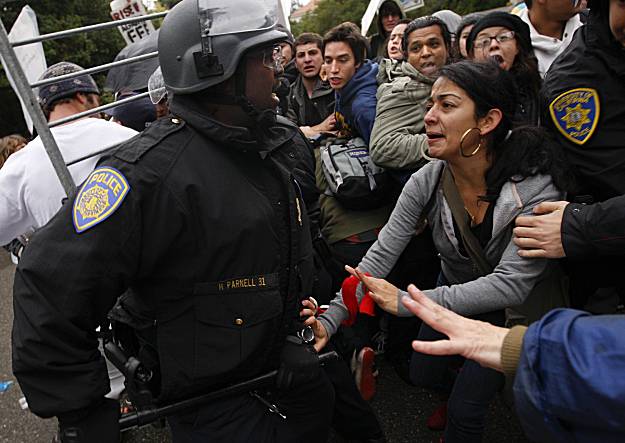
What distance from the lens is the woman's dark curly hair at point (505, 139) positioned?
6.02 feet

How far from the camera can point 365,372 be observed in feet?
7.91

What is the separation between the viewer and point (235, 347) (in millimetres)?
1457

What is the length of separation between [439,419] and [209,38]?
2204 mm

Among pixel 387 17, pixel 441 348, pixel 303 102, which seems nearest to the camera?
pixel 441 348

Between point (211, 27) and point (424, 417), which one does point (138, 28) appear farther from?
point (424, 417)

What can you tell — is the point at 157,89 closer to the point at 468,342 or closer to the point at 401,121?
the point at 401,121

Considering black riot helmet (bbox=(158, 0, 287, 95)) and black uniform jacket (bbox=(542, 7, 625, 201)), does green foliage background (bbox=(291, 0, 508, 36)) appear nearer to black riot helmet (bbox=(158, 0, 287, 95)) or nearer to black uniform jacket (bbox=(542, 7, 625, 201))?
black uniform jacket (bbox=(542, 7, 625, 201))

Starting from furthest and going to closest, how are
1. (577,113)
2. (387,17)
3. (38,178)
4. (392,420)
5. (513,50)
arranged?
(387,17) < (392,420) < (513,50) < (38,178) < (577,113)

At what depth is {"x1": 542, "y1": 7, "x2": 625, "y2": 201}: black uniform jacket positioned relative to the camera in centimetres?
168

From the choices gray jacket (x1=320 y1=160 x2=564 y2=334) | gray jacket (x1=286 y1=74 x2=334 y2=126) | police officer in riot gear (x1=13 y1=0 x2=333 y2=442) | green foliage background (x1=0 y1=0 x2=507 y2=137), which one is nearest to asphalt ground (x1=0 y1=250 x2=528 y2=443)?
gray jacket (x1=320 y1=160 x2=564 y2=334)

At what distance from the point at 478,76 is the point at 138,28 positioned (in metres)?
3.23

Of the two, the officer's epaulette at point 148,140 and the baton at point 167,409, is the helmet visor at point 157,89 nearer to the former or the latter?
the officer's epaulette at point 148,140

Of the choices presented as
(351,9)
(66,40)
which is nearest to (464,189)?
(66,40)

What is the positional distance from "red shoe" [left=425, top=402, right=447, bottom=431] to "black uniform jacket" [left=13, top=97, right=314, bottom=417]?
1390 millimetres
